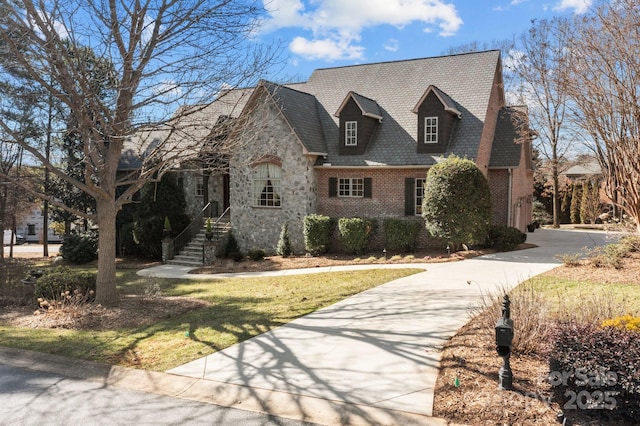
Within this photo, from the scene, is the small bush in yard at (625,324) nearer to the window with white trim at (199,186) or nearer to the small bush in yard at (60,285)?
the small bush in yard at (60,285)

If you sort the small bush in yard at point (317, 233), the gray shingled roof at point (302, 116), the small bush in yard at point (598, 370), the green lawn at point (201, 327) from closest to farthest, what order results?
the small bush in yard at point (598, 370)
the green lawn at point (201, 327)
the small bush in yard at point (317, 233)
the gray shingled roof at point (302, 116)

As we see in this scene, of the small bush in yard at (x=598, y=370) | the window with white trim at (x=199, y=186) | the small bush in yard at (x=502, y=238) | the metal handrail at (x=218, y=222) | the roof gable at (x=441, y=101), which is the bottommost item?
the small bush in yard at (x=598, y=370)

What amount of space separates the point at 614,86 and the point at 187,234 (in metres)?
17.0

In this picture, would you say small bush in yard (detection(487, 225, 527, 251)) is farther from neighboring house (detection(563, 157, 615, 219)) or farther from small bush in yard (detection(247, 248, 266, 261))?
neighboring house (detection(563, 157, 615, 219))

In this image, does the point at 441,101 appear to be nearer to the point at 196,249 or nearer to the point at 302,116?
the point at 302,116

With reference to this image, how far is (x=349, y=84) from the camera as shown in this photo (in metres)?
23.4

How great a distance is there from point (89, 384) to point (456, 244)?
13755 mm

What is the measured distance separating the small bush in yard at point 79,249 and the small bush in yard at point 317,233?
415 inches

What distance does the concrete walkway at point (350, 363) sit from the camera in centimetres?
536

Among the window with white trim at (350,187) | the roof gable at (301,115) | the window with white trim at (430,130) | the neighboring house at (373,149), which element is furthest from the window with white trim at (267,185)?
the window with white trim at (430,130)

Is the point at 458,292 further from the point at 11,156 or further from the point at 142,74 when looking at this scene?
the point at 11,156

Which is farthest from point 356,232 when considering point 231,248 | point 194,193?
point 194,193

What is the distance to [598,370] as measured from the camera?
4.84m

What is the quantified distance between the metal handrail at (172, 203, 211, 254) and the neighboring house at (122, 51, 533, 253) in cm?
180
